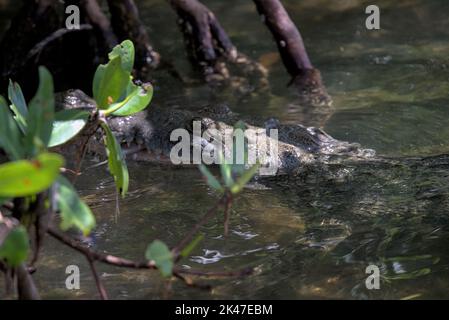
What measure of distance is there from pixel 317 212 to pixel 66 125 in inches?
64.6

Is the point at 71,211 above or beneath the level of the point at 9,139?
beneath

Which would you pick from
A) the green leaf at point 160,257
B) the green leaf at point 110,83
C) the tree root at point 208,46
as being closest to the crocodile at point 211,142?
the tree root at point 208,46

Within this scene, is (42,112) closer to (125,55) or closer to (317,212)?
(125,55)

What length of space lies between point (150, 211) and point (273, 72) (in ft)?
9.44

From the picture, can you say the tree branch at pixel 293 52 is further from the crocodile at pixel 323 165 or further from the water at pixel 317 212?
the crocodile at pixel 323 165

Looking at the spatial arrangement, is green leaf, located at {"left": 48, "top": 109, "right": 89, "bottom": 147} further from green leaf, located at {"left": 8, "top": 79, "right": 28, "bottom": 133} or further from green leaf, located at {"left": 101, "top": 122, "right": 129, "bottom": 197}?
green leaf, located at {"left": 101, "top": 122, "right": 129, "bottom": 197}

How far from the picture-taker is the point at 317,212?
10.8 ft

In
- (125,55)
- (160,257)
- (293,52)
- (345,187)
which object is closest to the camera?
(160,257)

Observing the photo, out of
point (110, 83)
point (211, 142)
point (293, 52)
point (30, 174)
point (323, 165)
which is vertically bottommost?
point (30, 174)

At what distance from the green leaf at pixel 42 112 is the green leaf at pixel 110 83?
443 millimetres

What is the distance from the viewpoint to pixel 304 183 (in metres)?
3.80

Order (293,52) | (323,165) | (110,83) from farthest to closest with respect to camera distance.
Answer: (293,52)
(323,165)
(110,83)

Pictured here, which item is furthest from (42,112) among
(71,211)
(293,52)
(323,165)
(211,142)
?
(293,52)

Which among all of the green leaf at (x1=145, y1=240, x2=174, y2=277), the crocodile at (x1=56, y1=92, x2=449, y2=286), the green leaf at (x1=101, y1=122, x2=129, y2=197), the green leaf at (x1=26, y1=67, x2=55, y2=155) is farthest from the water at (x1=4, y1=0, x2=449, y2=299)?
the green leaf at (x1=26, y1=67, x2=55, y2=155)
